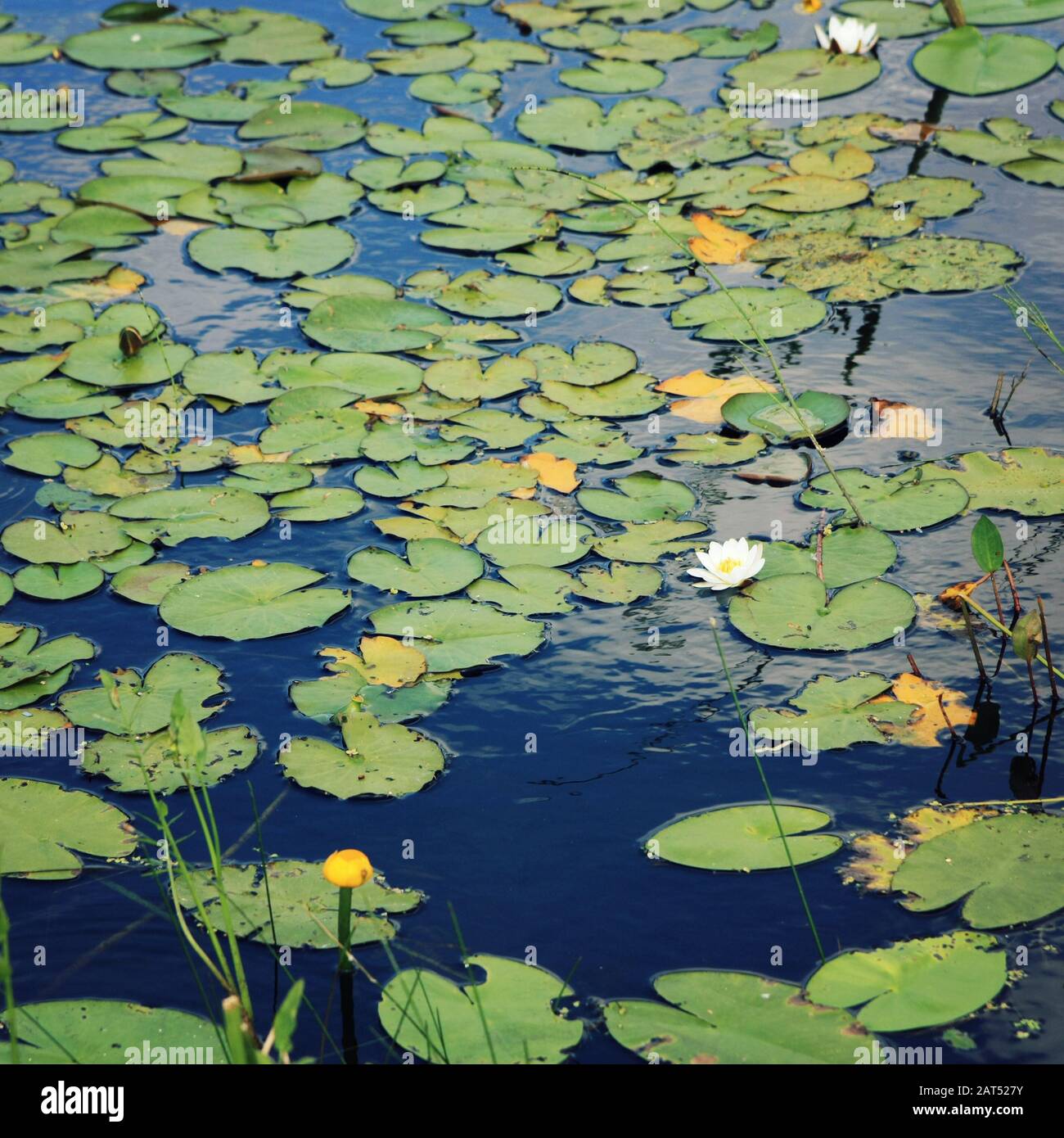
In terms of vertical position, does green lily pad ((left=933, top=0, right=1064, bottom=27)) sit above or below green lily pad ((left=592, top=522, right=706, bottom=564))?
above

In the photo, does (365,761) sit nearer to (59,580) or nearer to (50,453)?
(59,580)

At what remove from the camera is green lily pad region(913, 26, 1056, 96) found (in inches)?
247

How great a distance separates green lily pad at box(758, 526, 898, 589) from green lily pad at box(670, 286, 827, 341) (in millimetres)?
1212

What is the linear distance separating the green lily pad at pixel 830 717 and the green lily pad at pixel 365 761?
2.84 feet

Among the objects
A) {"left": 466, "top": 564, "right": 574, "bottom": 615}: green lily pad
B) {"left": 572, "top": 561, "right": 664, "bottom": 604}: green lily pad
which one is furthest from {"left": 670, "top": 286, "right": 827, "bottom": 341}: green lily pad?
{"left": 466, "top": 564, "right": 574, "bottom": 615}: green lily pad

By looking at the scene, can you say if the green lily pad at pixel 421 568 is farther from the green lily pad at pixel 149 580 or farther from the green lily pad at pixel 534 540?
the green lily pad at pixel 149 580

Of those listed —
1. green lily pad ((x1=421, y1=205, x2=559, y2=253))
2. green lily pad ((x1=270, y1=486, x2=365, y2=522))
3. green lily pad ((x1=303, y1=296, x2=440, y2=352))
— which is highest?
green lily pad ((x1=421, y1=205, x2=559, y2=253))

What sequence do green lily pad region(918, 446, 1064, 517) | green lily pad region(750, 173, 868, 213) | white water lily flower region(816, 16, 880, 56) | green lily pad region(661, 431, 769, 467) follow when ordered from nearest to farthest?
green lily pad region(918, 446, 1064, 517) → green lily pad region(661, 431, 769, 467) → green lily pad region(750, 173, 868, 213) → white water lily flower region(816, 16, 880, 56)

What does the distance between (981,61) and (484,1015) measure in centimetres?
579

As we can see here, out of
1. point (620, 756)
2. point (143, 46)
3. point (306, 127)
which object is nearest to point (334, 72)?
point (306, 127)

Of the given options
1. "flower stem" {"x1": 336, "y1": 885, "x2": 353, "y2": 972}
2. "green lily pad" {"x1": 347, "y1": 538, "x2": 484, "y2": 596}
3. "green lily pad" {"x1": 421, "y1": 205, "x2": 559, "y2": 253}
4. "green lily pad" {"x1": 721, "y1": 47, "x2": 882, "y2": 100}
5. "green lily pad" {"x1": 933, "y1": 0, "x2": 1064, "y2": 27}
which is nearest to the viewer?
"flower stem" {"x1": 336, "y1": 885, "x2": 353, "y2": 972}

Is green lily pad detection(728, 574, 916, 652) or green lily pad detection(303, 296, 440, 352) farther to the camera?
Result: green lily pad detection(303, 296, 440, 352)

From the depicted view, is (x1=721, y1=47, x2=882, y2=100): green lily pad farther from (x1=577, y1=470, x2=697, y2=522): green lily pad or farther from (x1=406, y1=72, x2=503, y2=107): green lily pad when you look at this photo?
(x1=577, y1=470, x2=697, y2=522): green lily pad
